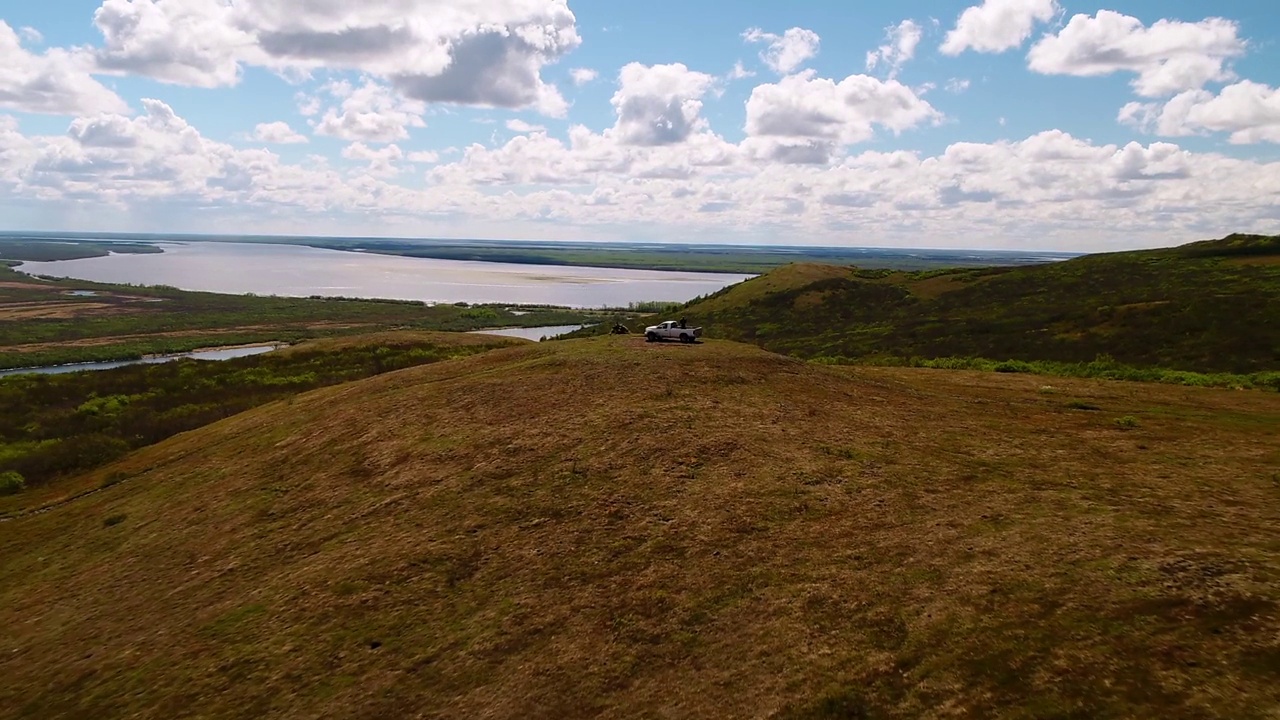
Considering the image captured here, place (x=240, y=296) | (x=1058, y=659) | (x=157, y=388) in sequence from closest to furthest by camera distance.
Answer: (x=1058, y=659) → (x=157, y=388) → (x=240, y=296)

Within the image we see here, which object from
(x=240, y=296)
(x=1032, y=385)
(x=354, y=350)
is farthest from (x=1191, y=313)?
(x=240, y=296)

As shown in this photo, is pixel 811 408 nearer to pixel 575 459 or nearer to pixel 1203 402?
pixel 575 459

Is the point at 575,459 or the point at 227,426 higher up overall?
the point at 575,459

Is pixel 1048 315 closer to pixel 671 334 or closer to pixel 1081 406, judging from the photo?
pixel 1081 406

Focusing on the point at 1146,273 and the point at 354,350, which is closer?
the point at 354,350

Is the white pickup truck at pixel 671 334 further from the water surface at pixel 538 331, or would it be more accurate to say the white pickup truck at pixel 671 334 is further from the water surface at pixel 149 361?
the water surface at pixel 538 331

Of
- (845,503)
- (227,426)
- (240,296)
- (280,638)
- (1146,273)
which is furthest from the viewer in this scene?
(240,296)

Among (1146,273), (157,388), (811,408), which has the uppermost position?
(1146,273)

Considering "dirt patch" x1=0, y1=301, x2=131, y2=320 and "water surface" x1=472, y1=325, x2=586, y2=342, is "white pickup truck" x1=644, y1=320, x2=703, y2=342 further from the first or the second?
"dirt patch" x1=0, y1=301, x2=131, y2=320
